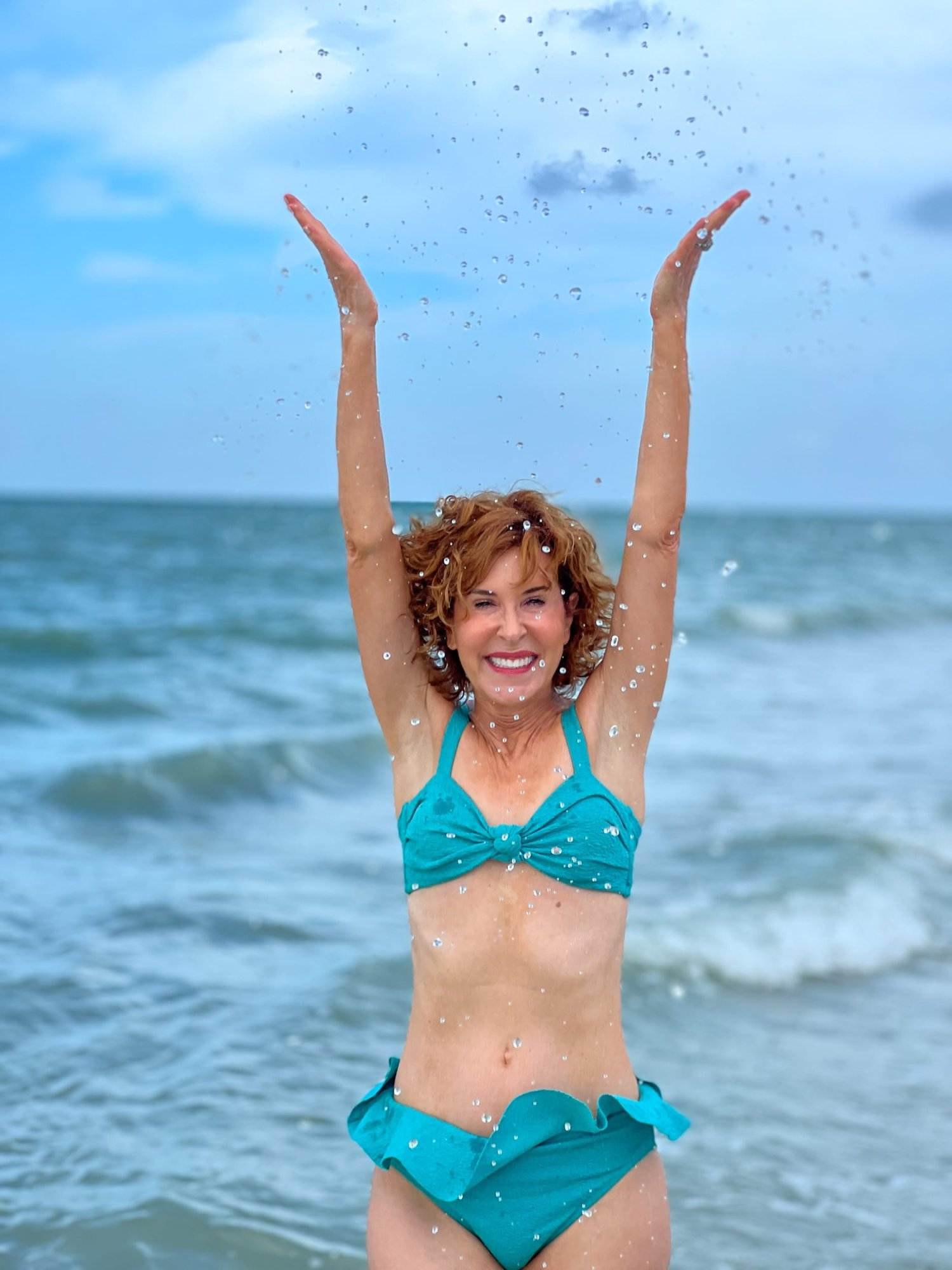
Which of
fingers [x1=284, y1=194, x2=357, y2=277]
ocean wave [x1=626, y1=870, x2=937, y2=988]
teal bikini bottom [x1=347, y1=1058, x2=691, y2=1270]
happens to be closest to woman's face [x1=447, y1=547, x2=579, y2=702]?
fingers [x1=284, y1=194, x2=357, y2=277]

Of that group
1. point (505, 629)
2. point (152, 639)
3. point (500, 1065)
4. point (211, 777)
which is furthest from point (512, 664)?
point (152, 639)

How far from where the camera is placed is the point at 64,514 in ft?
194

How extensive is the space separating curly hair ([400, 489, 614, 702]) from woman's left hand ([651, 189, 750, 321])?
0.47 metres

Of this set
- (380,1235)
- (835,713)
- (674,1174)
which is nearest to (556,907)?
(380,1235)

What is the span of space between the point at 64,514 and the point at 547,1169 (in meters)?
58.8

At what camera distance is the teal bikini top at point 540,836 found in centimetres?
295

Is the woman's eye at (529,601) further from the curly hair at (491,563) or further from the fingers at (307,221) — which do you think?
the fingers at (307,221)

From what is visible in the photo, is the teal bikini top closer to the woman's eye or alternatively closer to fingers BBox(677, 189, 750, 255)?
the woman's eye

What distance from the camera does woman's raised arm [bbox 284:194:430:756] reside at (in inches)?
123

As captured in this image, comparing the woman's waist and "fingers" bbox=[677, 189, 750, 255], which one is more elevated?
"fingers" bbox=[677, 189, 750, 255]

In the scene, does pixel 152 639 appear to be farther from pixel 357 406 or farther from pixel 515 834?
pixel 515 834

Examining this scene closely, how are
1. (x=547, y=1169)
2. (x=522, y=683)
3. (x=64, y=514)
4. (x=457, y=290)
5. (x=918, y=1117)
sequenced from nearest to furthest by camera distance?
(x=547, y=1169) → (x=522, y=683) → (x=457, y=290) → (x=918, y=1117) → (x=64, y=514)

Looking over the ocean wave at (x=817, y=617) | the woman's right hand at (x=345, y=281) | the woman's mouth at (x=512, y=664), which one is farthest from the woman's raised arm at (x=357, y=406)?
the ocean wave at (x=817, y=617)

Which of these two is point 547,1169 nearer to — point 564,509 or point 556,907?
point 556,907
